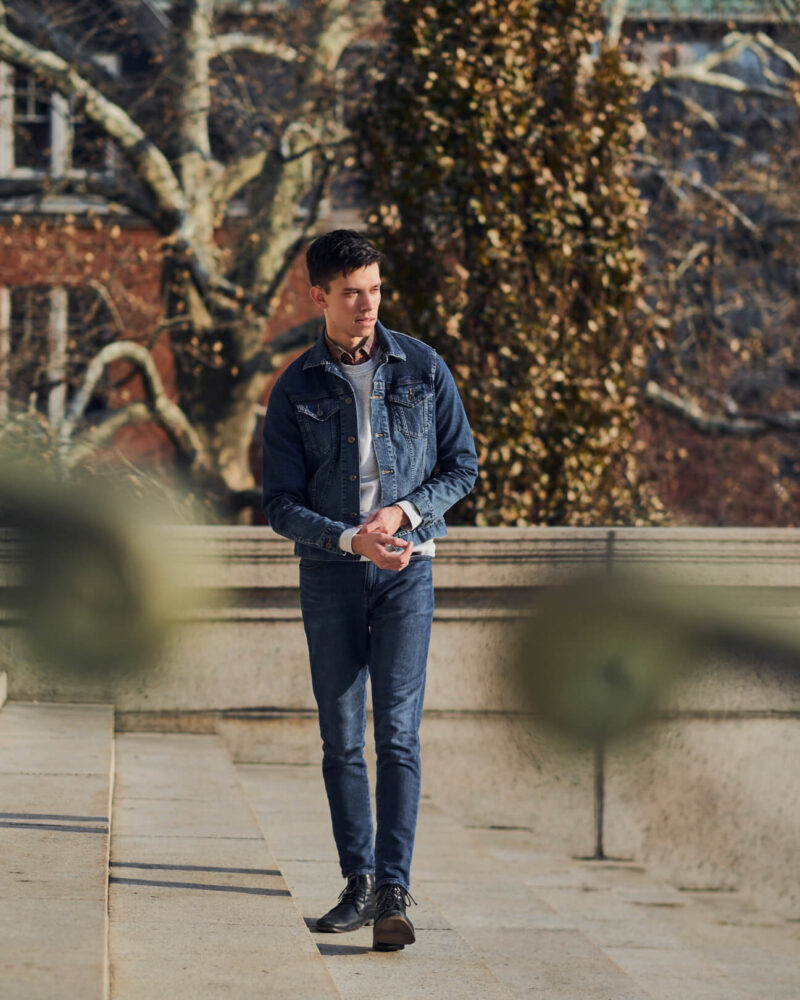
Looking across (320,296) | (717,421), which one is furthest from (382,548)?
(717,421)

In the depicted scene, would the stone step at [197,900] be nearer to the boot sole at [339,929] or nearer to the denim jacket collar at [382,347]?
the boot sole at [339,929]

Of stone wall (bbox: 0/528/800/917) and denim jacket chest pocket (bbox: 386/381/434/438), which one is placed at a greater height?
denim jacket chest pocket (bbox: 386/381/434/438)

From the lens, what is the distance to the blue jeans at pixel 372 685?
3518mm

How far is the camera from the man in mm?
3494

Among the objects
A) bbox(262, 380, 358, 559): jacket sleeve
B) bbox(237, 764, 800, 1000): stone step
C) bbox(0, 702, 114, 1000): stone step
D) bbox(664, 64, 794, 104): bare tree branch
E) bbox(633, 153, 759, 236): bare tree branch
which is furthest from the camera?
bbox(664, 64, 794, 104): bare tree branch

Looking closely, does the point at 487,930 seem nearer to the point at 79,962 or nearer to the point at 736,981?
the point at 736,981

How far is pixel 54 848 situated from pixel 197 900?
0.44 metres

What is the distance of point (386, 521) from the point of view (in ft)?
11.1

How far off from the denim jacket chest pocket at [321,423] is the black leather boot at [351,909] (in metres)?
1.19

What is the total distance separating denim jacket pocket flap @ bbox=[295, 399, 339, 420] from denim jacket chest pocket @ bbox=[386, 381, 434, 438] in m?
0.15

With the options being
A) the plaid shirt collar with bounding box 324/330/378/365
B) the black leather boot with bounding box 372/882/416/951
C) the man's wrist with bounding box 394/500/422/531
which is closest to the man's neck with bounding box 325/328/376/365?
the plaid shirt collar with bounding box 324/330/378/365

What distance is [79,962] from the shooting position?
2.76 m

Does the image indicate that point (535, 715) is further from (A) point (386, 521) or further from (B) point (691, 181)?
(B) point (691, 181)

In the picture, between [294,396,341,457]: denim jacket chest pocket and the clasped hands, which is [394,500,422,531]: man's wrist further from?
[294,396,341,457]: denim jacket chest pocket
